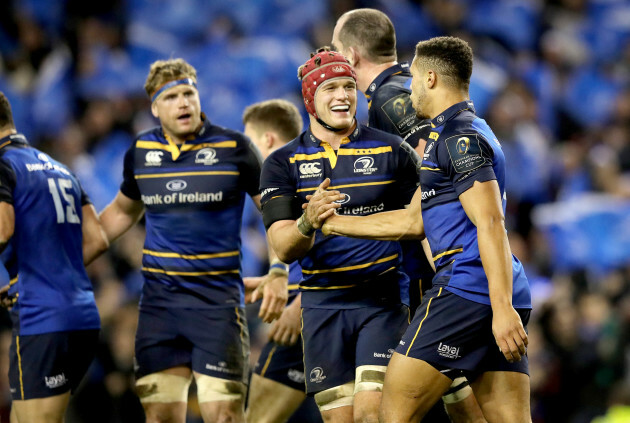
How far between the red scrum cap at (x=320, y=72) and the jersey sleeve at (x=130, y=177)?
1.52 m

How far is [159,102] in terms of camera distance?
6.46 metres

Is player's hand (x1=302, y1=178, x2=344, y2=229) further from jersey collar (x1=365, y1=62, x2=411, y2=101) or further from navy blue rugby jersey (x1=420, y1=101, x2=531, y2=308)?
jersey collar (x1=365, y1=62, x2=411, y2=101)

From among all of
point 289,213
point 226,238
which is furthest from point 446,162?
point 226,238

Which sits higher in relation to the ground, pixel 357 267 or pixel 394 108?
pixel 394 108

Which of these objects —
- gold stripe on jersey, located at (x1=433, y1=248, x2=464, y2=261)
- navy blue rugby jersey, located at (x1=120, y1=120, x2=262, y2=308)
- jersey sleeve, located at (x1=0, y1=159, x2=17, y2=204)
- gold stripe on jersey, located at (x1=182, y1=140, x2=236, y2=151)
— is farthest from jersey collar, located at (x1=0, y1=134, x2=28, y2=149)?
gold stripe on jersey, located at (x1=433, y1=248, x2=464, y2=261)

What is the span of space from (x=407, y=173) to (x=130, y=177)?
2.11 meters

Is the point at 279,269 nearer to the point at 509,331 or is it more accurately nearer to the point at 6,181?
the point at 6,181

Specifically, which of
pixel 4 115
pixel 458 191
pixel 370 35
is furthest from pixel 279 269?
pixel 4 115

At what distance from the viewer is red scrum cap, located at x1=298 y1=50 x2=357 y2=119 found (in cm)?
555

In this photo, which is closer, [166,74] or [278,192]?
[278,192]

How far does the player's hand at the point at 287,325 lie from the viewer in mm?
6289

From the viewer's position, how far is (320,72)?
5.57 meters

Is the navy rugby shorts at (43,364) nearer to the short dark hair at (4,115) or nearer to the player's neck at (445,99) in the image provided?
the short dark hair at (4,115)

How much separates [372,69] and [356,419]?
2393 millimetres
